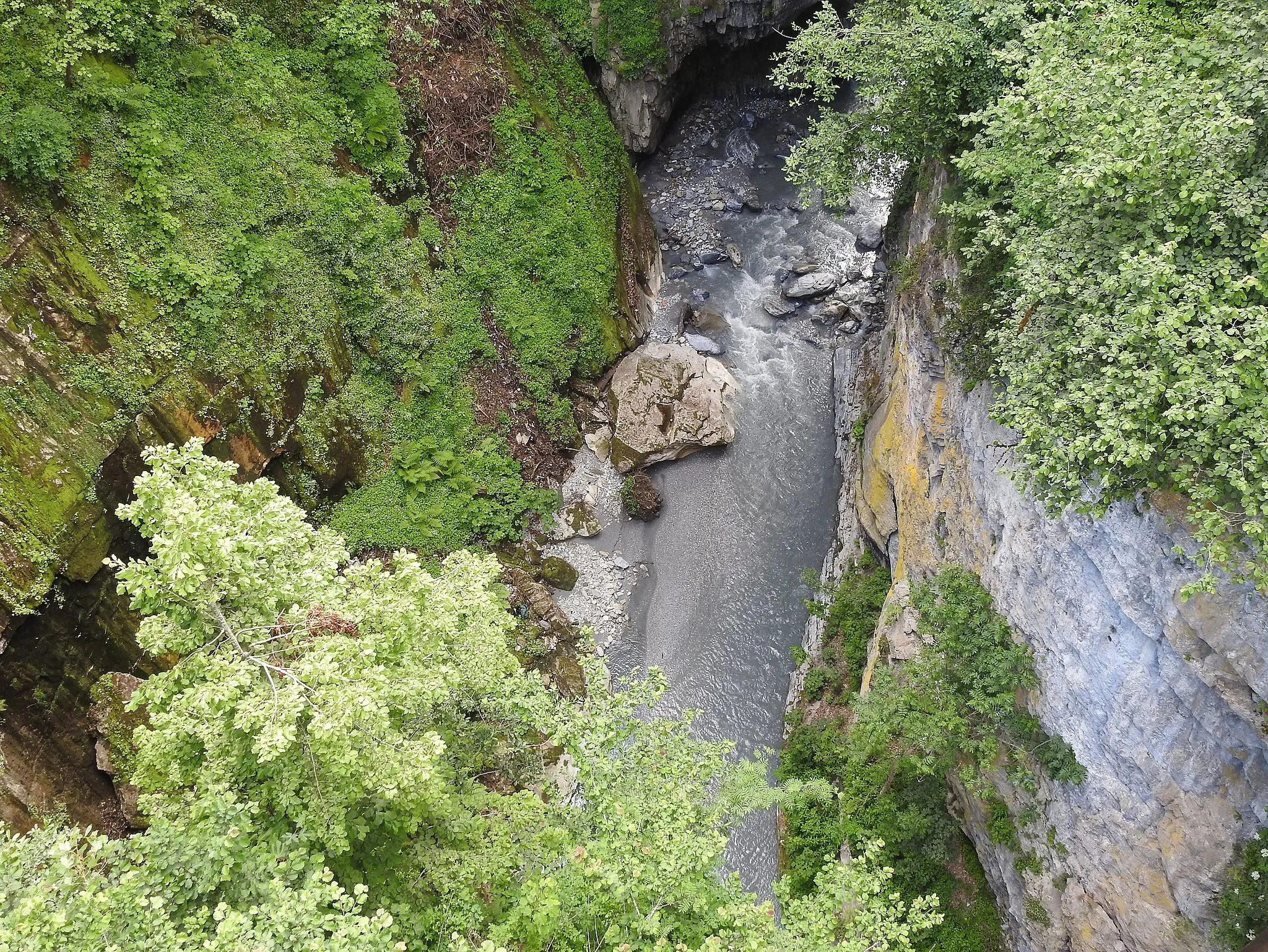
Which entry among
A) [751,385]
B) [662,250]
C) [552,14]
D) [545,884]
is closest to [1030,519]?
[545,884]

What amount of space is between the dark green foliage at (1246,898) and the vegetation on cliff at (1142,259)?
12.9 feet

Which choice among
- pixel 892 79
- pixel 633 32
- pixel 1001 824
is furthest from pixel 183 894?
pixel 633 32

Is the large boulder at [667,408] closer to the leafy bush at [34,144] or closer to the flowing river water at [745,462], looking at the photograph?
the flowing river water at [745,462]

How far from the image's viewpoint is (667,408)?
21250 mm

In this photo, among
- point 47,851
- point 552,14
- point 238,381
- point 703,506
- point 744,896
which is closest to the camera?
point 47,851

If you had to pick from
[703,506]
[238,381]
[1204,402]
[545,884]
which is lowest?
[703,506]

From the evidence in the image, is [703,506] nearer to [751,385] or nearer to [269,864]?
[751,385]

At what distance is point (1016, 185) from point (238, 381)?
14391mm

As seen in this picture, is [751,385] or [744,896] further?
[751,385]

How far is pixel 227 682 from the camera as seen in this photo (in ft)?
22.1

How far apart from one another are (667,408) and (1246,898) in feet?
51.9

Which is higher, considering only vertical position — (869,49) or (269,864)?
(869,49)

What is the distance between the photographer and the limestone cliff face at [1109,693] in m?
8.16

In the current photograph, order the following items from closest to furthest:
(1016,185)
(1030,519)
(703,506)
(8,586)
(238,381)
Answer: (1016,185)
(1030,519)
(8,586)
(238,381)
(703,506)
